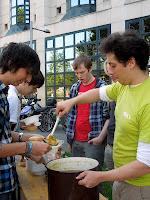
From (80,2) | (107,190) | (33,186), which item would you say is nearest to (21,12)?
(80,2)

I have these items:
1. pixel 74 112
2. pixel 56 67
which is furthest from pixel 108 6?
pixel 74 112

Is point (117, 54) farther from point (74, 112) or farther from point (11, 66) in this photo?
point (74, 112)

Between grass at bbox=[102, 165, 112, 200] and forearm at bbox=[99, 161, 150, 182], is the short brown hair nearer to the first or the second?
grass at bbox=[102, 165, 112, 200]

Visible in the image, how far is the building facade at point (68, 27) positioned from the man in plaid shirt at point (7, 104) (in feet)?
38.9

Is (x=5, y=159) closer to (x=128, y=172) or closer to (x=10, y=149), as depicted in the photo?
(x=10, y=149)

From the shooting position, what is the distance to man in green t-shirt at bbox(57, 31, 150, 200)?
74.6 inches

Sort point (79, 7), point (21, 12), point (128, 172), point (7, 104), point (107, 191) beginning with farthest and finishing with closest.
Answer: point (21, 12), point (79, 7), point (107, 191), point (7, 104), point (128, 172)

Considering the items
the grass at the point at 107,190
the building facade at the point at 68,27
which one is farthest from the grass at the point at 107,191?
the building facade at the point at 68,27

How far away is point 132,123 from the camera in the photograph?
1990 mm

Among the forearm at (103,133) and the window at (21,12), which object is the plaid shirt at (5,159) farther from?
the window at (21,12)

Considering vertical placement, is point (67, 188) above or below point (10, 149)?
below

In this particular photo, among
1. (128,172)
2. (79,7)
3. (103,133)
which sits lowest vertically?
(103,133)

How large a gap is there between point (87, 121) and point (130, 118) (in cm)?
197

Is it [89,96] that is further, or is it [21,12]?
[21,12]
